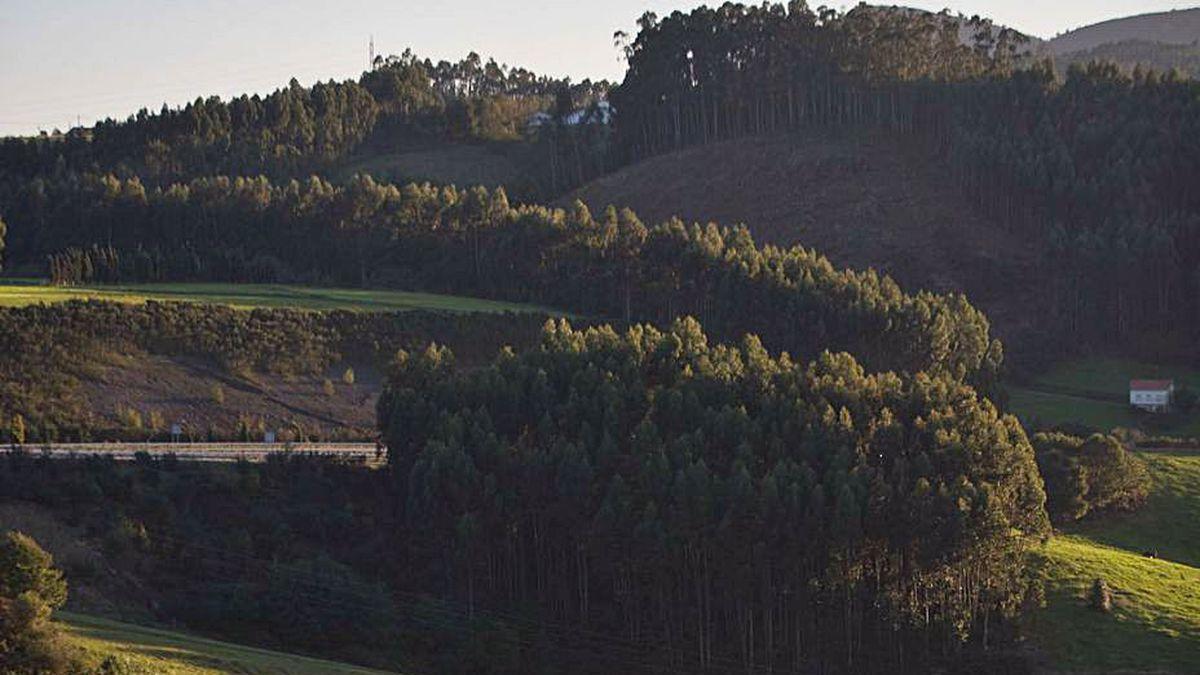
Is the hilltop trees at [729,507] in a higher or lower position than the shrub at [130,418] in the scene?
lower

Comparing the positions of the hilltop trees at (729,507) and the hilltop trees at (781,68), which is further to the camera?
the hilltop trees at (781,68)

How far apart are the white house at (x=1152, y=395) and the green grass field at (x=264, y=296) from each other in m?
33.4

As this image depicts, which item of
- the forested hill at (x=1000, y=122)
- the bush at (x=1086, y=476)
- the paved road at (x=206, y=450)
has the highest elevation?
the forested hill at (x=1000, y=122)

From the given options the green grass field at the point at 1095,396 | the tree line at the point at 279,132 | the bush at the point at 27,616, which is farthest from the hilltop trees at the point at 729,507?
the tree line at the point at 279,132

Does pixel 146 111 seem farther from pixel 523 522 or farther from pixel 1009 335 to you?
pixel 523 522

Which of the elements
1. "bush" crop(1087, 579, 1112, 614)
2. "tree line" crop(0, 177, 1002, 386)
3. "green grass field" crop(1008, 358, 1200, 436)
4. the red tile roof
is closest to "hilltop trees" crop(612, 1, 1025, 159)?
"tree line" crop(0, 177, 1002, 386)

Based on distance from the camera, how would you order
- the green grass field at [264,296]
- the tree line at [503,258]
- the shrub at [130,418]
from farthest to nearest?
1. the tree line at [503,258]
2. the green grass field at [264,296]
3. the shrub at [130,418]

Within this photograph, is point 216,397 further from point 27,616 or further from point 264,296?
point 27,616

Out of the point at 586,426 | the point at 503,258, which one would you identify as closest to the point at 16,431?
the point at 586,426

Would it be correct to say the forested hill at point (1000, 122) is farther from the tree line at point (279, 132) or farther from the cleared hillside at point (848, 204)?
the tree line at point (279, 132)

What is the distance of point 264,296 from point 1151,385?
49571mm

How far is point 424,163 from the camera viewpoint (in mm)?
167750

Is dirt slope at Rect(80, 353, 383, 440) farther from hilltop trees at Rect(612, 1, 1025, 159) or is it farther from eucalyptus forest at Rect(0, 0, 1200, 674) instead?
hilltop trees at Rect(612, 1, 1025, 159)

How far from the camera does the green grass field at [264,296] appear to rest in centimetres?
9306
